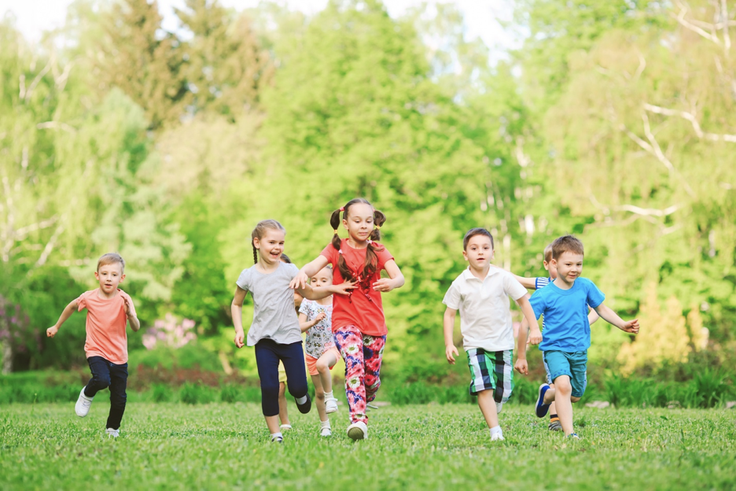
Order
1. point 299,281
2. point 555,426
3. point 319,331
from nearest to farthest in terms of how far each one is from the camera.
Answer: point 299,281 < point 555,426 < point 319,331

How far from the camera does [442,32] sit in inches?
1654

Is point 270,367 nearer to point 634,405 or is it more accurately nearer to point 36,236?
point 634,405

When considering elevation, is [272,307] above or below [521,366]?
above

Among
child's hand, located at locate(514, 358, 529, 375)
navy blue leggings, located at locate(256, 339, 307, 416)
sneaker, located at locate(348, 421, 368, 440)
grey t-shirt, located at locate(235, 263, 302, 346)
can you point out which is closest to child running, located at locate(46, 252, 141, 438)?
grey t-shirt, located at locate(235, 263, 302, 346)

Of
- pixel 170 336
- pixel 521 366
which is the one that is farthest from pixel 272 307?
pixel 170 336

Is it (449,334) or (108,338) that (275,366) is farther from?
(108,338)

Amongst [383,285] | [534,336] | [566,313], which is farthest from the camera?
[566,313]

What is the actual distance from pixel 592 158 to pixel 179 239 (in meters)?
18.0

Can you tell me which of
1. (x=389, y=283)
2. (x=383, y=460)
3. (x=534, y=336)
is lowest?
(x=383, y=460)

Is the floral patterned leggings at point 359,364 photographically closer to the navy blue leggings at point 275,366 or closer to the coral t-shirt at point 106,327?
the navy blue leggings at point 275,366

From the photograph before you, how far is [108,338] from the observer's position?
728 centimetres

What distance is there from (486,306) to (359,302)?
45.8 inches

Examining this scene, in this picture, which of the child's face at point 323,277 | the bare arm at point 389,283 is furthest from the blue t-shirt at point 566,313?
the child's face at point 323,277

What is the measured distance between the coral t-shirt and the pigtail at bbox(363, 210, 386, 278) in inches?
101
